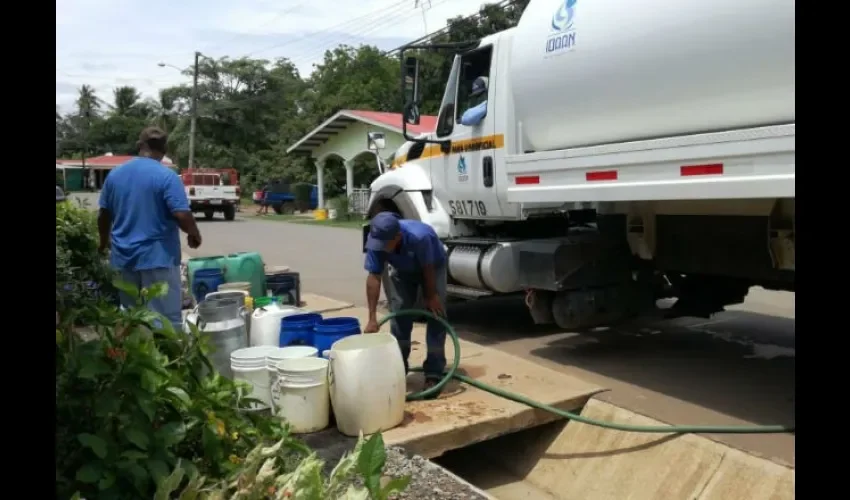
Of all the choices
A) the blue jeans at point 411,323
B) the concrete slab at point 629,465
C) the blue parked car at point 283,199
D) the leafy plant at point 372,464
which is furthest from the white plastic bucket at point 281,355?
the blue parked car at point 283,199

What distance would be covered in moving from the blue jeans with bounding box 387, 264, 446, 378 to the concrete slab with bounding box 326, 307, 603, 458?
0.21 meters

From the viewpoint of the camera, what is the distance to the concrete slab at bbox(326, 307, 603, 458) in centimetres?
432

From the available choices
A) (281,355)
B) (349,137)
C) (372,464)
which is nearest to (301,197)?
(349,137)

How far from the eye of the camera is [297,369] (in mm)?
4324

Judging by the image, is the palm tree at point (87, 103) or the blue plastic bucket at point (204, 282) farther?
the palm tree at point (87, 103)

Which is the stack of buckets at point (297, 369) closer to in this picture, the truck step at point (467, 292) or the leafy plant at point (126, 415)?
the leafy plant at point (126, 415)

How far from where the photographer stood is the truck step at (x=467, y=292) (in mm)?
6754

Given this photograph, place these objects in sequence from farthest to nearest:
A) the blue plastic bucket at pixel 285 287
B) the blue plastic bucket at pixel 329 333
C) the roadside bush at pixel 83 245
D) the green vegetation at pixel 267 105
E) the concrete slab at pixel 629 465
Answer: the green vegetation at pixel 267 105 → the blue plastic bucket at pixel 285 287 → the roadside bush at pixel 83 245 → the blue plastic bucket at pixel 329 333 → the concrete slab at pixel 629 465

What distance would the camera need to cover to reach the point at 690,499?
13.1ft

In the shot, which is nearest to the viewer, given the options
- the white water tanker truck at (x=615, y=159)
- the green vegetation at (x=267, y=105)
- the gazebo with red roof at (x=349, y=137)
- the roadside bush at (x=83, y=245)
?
the white water tanker truck at (x=615, y=159)

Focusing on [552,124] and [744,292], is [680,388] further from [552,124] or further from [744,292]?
[552,124]

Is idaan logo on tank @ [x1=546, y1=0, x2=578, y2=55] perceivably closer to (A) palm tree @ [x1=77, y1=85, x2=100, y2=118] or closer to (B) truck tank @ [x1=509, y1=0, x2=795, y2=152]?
(B) truck tank @ [x1=509, y1=0, x2=795, y2=152]

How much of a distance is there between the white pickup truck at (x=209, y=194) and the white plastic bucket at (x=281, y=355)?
24.9 metres

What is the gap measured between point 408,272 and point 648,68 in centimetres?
216
